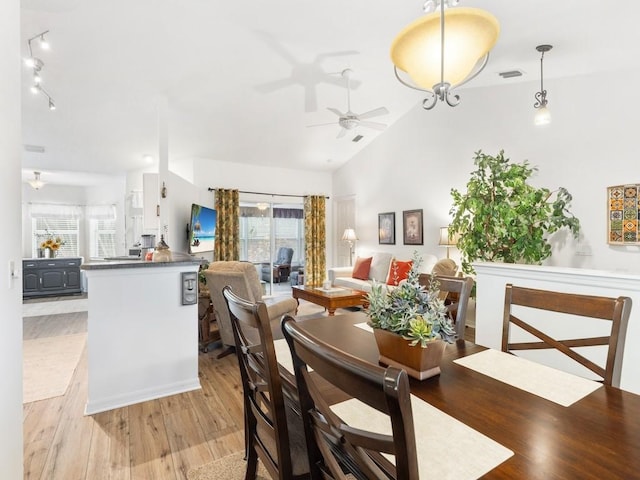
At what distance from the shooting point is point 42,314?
219 inches

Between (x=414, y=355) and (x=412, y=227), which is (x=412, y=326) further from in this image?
(x=412, y=227)

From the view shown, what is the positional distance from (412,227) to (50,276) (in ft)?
24.5

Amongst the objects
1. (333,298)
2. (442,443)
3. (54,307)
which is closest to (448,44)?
(442,443)

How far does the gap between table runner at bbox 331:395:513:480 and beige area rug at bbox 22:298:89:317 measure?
6537 millimetres

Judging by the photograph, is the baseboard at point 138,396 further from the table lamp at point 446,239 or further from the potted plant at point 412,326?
the table lamp at point 446,239

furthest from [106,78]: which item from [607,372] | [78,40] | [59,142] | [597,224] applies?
[597,224]

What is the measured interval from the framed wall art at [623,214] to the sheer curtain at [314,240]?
4.97m

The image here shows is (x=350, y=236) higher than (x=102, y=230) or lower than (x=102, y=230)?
lower

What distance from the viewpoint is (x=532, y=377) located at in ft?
3.99

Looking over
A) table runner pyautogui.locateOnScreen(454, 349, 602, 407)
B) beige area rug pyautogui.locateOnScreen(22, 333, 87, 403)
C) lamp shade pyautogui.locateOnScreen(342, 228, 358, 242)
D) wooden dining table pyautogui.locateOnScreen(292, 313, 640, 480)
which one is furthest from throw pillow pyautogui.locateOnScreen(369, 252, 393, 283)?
wooden dining table pyautogui.locateOnScreen(292, 313, 640, 480)

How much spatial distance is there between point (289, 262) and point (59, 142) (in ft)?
14.6

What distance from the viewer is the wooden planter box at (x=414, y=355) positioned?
3.86 feet

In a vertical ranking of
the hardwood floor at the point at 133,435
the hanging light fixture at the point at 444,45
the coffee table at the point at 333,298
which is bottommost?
the hardwood floor at the point at 133,435

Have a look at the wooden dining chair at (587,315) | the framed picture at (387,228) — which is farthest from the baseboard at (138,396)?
the framed picture at (387,228)
